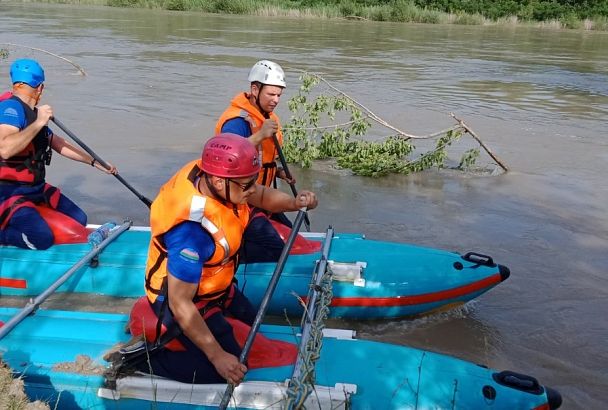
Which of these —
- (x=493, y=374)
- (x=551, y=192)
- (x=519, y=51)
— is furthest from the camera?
(x=519, y=51)

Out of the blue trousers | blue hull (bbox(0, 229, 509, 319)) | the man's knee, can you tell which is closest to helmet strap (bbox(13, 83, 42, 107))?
the blue trousers

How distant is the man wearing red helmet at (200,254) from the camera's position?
2.73 meters

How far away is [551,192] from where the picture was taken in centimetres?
773

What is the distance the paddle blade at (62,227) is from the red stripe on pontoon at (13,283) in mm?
386

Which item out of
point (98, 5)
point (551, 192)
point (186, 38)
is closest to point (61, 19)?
point (186, 38)

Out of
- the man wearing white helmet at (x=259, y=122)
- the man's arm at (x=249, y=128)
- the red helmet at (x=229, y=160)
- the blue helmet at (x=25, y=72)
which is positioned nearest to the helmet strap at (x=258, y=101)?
the man wearing white helmet at (x=259, y=122)

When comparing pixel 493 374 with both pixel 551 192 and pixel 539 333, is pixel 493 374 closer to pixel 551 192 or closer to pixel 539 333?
pixel 539 333

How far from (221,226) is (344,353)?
3.43 ft

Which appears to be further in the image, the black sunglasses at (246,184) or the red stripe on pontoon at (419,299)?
the red stripe on pontoon at (419,299)

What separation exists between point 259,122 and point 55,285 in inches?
71.1

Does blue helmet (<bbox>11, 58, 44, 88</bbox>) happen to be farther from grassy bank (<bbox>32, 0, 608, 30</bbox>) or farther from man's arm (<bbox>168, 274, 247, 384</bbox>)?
grassy bank (<bbox>32, 0, 608, 30</bbox>)

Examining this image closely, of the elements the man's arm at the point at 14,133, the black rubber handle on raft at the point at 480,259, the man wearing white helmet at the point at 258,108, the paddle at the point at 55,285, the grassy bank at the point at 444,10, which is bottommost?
the black rubber handle on raft at the point at 480,259

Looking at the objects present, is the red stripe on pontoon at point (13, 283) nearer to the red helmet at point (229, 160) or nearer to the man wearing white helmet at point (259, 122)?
the man wearing white helmet at point (259, 122)

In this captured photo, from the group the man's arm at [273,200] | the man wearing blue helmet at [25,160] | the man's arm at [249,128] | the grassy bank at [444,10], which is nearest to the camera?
the man's arm at [273,200]
